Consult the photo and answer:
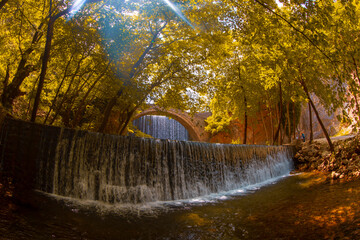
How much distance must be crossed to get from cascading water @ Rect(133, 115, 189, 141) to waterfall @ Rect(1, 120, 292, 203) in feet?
69.6

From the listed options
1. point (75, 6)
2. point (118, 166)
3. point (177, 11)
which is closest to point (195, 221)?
point (118, 166)

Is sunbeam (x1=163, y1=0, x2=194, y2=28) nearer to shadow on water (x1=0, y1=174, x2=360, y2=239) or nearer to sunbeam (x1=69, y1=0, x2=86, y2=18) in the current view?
sunbeam (x1=69, y1=0, x2=86, y2=18)

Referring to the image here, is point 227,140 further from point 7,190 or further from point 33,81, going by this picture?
point 7,190

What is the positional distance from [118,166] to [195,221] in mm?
2977

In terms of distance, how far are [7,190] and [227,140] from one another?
2618 cm

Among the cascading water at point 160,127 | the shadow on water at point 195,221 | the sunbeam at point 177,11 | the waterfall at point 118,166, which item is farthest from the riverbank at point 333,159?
the cascading water at point 160,127

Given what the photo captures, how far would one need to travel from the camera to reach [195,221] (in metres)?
4.92

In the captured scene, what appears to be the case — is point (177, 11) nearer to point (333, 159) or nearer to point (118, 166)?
point (118, 166)

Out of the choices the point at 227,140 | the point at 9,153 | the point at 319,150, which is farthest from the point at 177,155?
the point at 227,140

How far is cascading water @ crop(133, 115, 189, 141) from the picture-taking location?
30.3 m

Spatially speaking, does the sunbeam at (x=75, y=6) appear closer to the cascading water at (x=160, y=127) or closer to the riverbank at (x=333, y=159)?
the riverbank at (x=333, y=159)

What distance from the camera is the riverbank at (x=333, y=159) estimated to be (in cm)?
841

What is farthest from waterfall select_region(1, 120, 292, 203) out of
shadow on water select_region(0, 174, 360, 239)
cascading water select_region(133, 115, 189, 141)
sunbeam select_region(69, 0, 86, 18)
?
cascading water select_region(133, 115, 189, 141)

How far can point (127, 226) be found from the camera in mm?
4508
